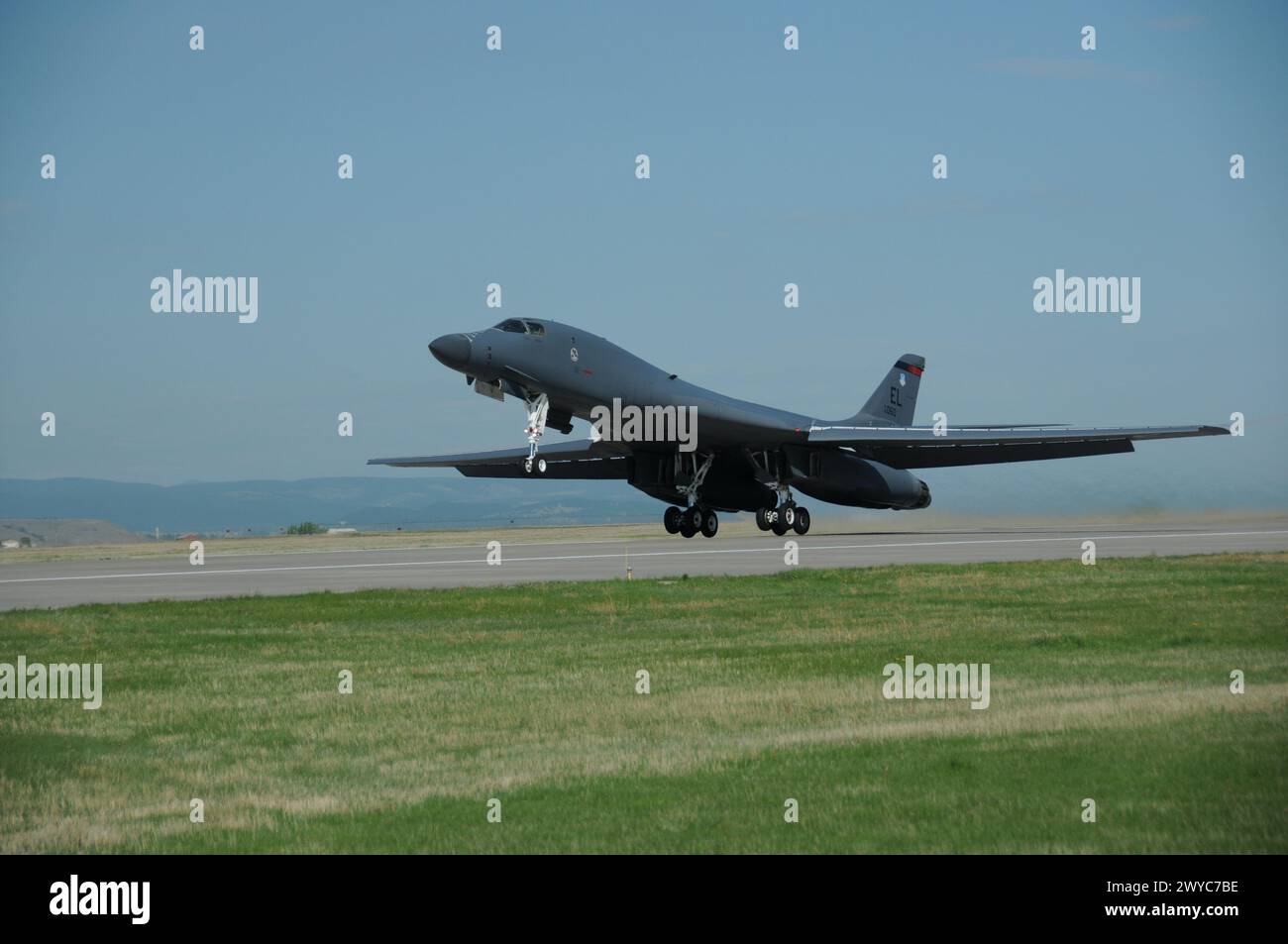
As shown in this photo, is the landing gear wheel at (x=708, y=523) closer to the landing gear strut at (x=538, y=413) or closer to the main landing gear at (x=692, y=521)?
the main landing gear at (x=692, y=521)

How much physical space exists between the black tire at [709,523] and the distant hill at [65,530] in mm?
43912

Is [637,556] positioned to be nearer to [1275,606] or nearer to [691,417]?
[691,417]

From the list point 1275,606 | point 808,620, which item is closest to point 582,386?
point 808,620

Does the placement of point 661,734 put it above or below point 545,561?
below

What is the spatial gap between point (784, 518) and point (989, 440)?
264 inches

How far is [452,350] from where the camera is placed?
3089 cm

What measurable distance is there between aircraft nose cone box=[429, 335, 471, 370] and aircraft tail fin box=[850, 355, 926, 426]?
21231 mm

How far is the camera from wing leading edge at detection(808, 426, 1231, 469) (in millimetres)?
39844

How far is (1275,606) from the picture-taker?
736 inches

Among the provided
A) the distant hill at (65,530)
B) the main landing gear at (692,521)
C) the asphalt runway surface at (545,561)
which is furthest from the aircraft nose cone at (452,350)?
the distant hill at (65,530)

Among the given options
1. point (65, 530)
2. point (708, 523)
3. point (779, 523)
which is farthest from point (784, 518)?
point (65, 530)

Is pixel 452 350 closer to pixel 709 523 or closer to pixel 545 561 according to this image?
pixel 545 561

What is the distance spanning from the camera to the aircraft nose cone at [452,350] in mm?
30844

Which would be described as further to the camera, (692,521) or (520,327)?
(692,521)
